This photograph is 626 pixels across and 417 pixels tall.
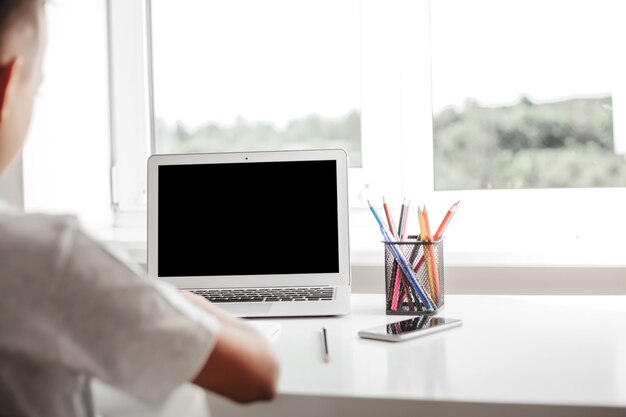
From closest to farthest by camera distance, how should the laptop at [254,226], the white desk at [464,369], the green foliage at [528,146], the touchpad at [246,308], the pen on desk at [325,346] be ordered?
the white desk at [464,369], the pen on desk at [325,346], the touchpad at [246,308], the laptop at [254,226], the green foliage at [528,146]

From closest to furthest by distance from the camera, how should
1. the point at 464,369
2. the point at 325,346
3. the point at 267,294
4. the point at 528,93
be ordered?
1. the point at 464,369
2. the point at 325,346
3. the point at 267,294
4. the point at 528,93

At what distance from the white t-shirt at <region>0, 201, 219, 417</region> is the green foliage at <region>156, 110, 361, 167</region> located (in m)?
1.47

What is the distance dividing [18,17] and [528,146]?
4.98ft

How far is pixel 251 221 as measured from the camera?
151 centimetres

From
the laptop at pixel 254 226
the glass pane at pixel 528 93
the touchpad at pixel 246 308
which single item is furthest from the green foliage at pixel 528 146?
the touchpad at pixel 246 308

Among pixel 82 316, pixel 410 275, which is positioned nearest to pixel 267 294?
pixel 410 275

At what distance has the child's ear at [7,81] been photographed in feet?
2.20

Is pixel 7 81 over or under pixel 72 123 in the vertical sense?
under

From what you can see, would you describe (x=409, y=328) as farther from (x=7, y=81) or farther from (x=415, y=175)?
(x=415, y=175)

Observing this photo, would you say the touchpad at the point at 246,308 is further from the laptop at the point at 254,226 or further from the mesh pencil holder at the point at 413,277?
the mesh pencil holder at the point at 413,277

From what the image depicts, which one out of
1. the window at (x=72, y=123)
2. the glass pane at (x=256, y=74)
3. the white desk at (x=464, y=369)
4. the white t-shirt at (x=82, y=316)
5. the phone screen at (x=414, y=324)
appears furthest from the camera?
the glass pane at (x=256, y=74)

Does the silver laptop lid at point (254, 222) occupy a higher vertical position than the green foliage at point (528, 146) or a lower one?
lower

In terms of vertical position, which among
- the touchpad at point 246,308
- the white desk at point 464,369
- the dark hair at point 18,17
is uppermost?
the dark hair at point 18,17

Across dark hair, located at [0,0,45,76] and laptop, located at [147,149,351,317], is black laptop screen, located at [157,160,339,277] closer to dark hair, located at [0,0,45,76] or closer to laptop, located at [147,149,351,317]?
laptop, located at [147,149,351,317]
